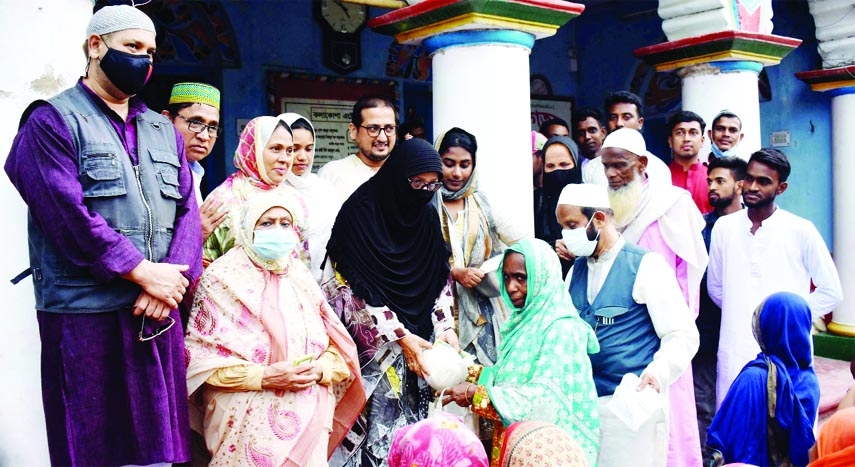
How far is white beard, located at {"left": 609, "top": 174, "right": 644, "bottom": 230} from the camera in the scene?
4191 millimetres

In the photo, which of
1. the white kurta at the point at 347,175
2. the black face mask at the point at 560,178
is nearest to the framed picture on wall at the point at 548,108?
the black face mask at the point at 560,178

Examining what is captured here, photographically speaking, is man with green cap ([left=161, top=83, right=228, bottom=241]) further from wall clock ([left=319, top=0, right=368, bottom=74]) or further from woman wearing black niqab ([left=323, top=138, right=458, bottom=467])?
wall clock ([left=319, top=0, right=368, bottom=74])

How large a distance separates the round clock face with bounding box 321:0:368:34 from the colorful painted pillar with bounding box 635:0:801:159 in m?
2.46

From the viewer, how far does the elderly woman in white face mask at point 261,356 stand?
2.87 meters

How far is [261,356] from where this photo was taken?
292cm

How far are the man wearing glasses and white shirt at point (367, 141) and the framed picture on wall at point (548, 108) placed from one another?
5.17 metres

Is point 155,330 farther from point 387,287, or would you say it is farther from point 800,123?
point 800,123

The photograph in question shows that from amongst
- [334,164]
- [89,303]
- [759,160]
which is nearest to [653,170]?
[759,160]

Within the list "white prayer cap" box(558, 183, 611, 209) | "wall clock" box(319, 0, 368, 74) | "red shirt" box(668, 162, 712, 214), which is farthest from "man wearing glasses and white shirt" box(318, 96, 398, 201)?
"wall clock" box(319, 0, 368, 74)

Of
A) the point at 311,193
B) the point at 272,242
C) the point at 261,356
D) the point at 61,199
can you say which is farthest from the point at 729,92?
the point at 61,199

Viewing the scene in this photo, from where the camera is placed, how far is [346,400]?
3.23m

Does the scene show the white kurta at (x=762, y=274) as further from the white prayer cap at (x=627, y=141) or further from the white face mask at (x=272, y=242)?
the white face mask at (x=272, y=242)

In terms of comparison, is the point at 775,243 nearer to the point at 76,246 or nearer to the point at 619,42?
the point at 76,246

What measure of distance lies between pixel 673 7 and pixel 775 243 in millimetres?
2585
